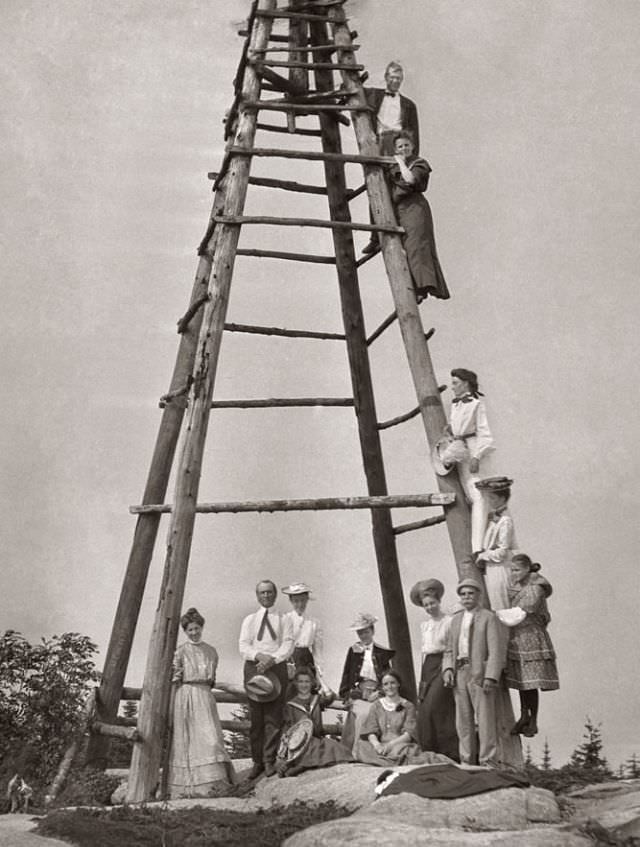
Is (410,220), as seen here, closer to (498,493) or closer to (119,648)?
(498,493)

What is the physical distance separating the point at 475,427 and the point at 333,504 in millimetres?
1483

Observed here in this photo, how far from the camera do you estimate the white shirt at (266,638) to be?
10812 millimetres

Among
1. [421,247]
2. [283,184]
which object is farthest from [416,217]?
[283,184]

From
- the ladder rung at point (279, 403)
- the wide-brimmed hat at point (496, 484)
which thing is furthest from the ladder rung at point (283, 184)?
the wide-brimmed hat at point (496, 484)

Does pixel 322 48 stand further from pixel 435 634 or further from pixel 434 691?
pixel 434 691

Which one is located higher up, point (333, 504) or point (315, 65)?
point (315, 65)

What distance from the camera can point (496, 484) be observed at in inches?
398

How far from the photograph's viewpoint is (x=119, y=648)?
11.8 m

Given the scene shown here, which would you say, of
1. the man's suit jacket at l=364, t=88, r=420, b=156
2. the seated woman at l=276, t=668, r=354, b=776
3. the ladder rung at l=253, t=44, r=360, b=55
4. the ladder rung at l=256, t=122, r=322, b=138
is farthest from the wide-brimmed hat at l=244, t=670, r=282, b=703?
the ladder rung at l=253, t=44, r=360, b=55

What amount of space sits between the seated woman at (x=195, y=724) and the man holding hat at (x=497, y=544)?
2712mm

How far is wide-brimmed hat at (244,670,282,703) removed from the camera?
10.6 m

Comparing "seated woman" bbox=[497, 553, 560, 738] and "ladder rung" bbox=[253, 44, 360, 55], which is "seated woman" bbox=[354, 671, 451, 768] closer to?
"seated woman" bbox=[497, 553, 560, 738]

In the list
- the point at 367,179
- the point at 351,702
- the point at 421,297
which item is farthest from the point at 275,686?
the point at 367,179

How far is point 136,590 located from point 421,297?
392 centimetres
